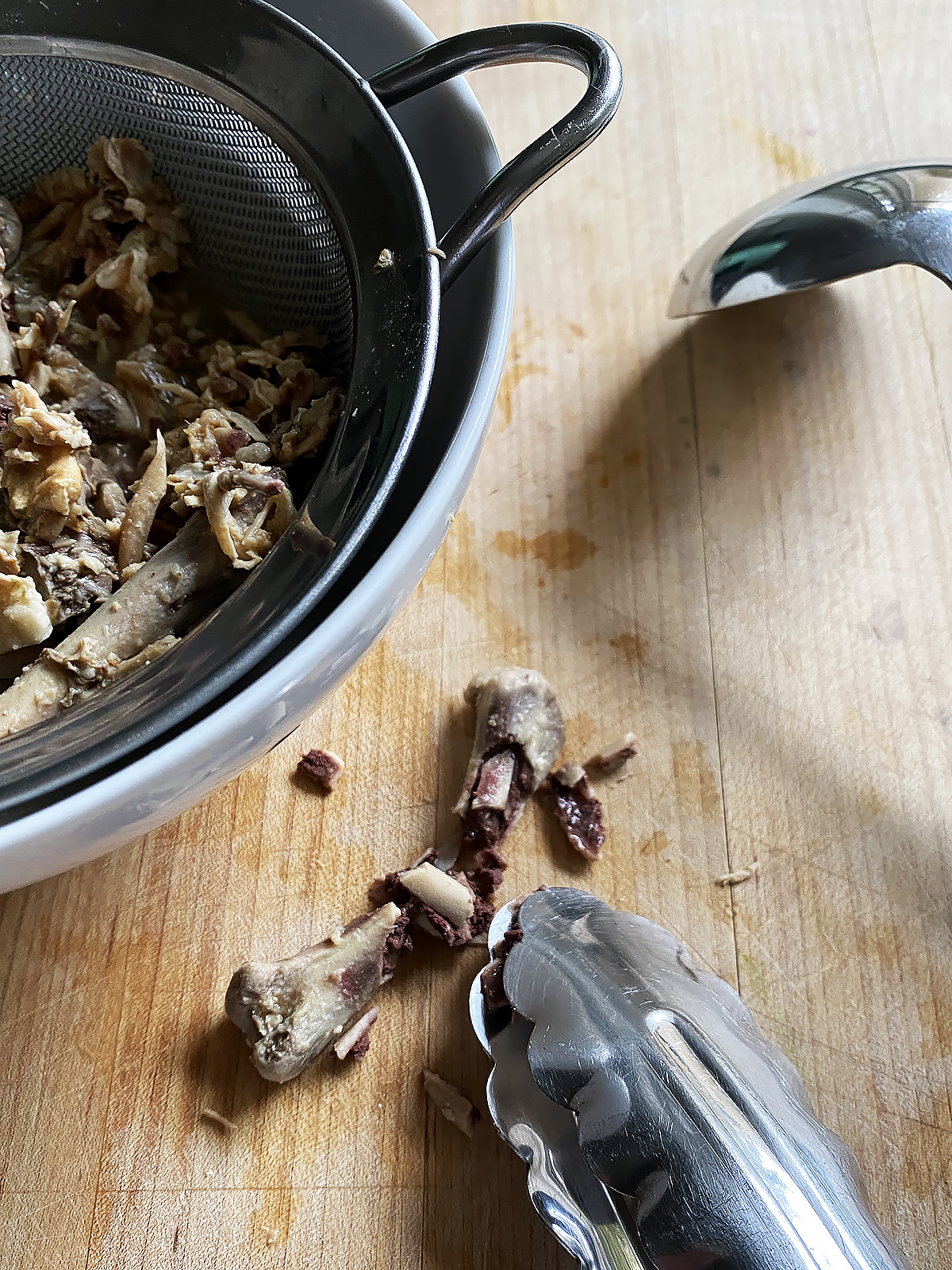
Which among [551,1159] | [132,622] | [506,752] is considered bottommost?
[551,1159]

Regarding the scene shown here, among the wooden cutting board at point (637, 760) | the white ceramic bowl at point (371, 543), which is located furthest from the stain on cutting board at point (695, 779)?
the white ceramic bowl at point (371, 543)

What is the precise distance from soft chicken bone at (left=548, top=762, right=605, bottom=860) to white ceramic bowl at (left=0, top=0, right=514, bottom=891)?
0.67ft

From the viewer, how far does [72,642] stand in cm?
50

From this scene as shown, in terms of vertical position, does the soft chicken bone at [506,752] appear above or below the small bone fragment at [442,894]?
above

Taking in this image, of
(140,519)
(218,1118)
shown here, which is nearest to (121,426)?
(140,519)

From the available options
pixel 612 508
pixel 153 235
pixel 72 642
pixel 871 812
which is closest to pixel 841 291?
pixel 612 508

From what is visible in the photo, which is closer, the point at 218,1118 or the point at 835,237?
the point at 218,1118

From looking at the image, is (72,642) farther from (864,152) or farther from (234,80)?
(864,152)

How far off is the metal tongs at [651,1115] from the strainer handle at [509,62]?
14.8 inches

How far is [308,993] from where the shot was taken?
556 mm

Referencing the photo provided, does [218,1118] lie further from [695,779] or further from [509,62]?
[509,62]

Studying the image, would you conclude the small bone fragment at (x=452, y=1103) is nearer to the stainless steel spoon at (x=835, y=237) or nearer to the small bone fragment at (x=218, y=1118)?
the small bone fragment at (x=218, y=1118)

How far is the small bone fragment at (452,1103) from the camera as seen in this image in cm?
55

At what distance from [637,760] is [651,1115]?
21cm
